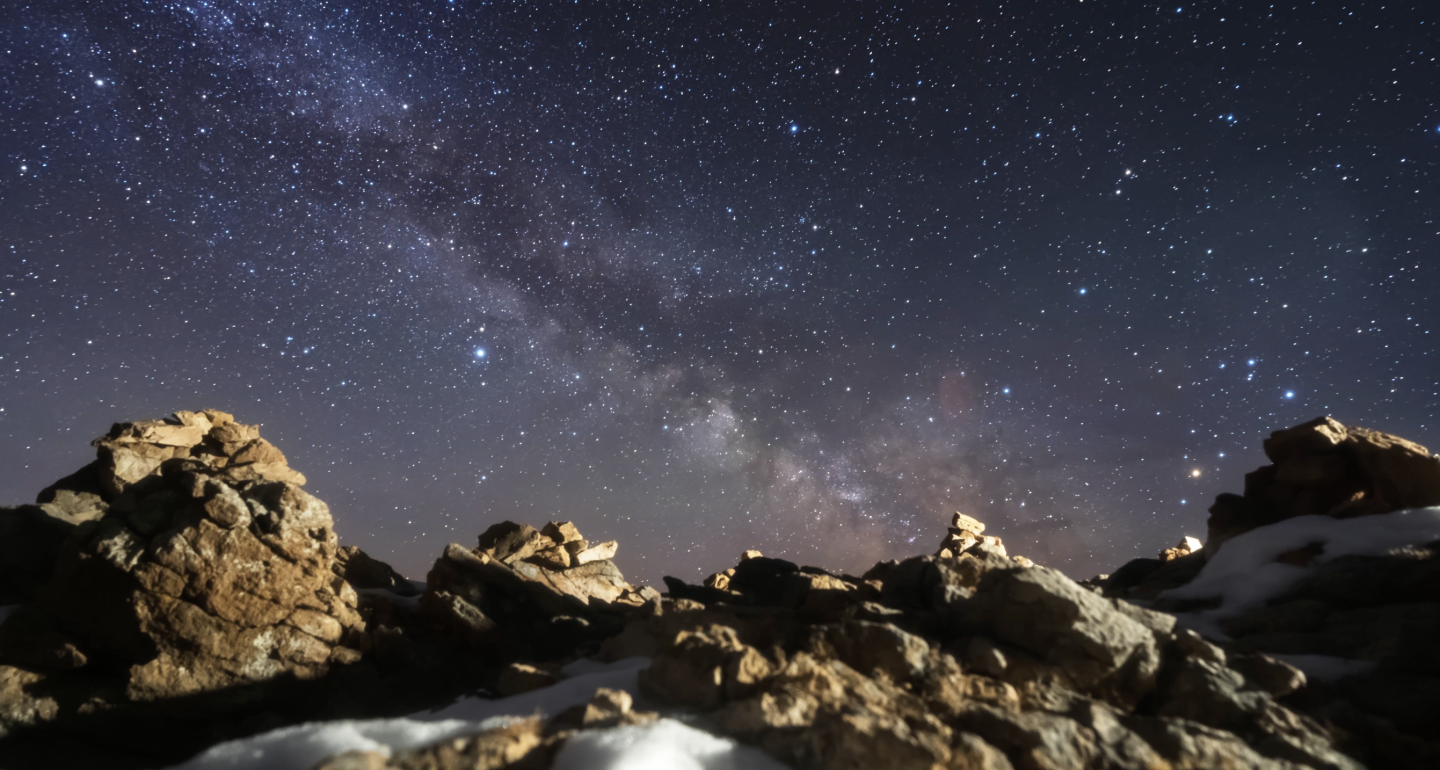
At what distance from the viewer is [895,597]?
38.7ft

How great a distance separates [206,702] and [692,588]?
10.4 m

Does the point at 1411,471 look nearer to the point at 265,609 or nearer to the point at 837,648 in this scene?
the point at 837,648

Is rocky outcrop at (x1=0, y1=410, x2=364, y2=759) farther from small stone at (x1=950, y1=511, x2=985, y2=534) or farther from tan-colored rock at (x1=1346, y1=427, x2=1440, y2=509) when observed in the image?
small stone at (x1=950, y1=511, x2=985, y2=534)

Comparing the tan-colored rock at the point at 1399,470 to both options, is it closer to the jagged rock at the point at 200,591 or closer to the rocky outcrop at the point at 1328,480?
the rocky outcrop at the point at 1328,480

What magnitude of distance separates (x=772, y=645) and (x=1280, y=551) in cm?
1444

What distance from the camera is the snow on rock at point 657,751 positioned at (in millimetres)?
5691

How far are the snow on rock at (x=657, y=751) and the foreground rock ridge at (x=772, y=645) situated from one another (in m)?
0.21

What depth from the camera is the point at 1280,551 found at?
14672mm

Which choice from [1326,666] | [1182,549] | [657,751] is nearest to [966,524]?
[1182,549]

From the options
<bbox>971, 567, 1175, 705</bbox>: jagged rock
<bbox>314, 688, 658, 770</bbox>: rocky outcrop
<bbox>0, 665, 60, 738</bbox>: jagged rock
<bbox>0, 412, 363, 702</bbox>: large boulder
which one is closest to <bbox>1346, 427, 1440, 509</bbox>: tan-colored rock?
<bbox>971, 567, 1175, 705</bbox>: jagged rock

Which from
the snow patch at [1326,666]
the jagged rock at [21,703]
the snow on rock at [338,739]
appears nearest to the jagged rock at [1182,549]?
the snow patch at [1326,666]

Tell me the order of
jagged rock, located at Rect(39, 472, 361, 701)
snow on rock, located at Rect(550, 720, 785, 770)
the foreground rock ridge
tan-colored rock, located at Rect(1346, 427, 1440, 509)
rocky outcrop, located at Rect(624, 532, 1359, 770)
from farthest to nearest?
tan-colored rock, located at Rect(1346, 427, 1440, 509)
jagged rock, located at Rect(39, 472, 361, 701)
the foreground rock ridge
rocky outcrop, located at Rect(624, 532, 1359, 770)
snow on rock, located at Rect(550, 720, 785, 770)

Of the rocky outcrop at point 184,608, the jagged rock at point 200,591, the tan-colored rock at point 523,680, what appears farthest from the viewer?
the jagged rock at point 200,591

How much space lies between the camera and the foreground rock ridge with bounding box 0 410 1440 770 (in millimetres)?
6648
